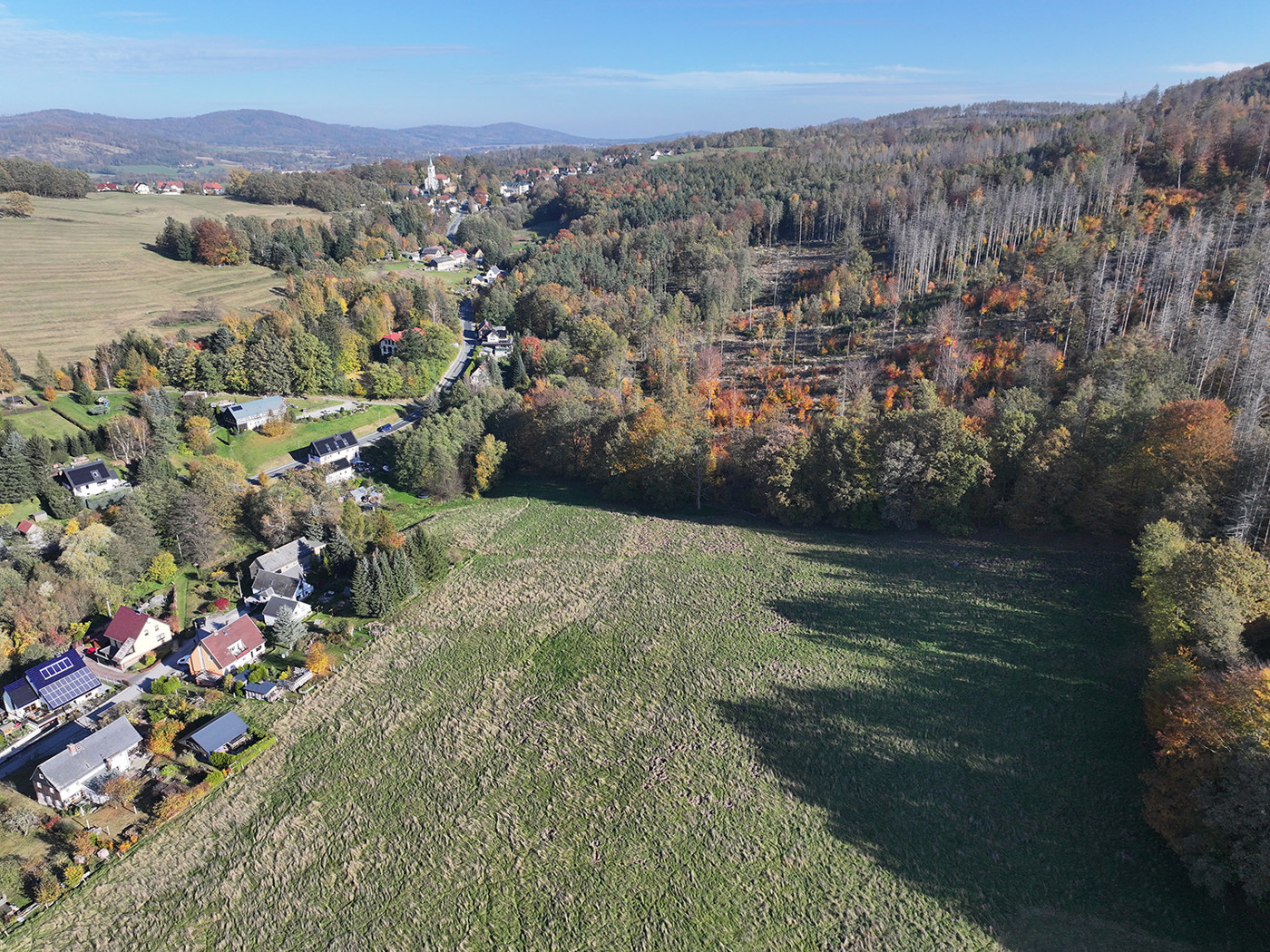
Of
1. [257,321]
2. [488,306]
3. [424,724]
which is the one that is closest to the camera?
[424,724]

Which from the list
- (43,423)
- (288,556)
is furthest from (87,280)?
(288,556)

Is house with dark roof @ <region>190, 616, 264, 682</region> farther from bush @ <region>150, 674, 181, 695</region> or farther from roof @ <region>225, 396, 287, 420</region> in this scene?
roof @ <region>225, 396, 287, 420</region>

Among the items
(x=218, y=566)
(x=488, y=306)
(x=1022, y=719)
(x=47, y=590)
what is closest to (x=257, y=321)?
(x=488, y=306)

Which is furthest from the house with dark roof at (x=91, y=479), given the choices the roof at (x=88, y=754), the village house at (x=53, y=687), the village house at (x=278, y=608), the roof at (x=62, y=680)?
the roof at (x=88, y=754)

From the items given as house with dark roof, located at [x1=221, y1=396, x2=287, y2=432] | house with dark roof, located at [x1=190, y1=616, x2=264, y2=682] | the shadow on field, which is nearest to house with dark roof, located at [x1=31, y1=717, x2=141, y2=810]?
house with dark roof, located at [x1=190, y1=616, x2=264, y2=682]

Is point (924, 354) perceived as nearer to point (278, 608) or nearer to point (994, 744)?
point (994, 744)

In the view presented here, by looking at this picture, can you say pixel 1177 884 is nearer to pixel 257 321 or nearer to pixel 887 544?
pixel 887 544
